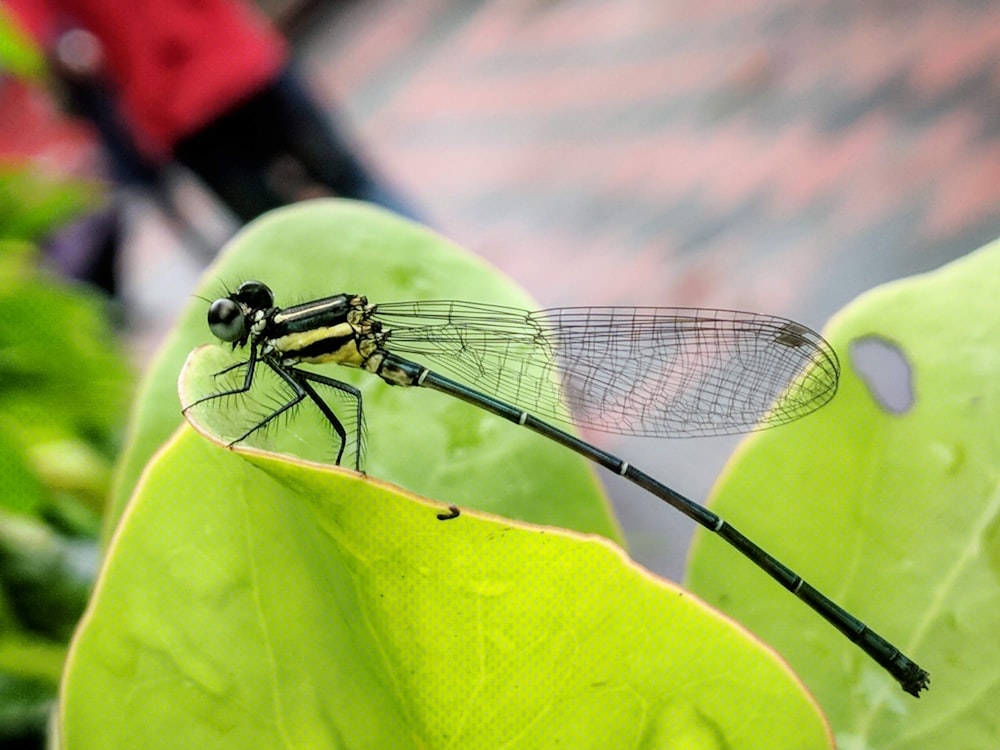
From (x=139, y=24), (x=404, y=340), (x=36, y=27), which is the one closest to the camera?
(x=404, y=340)

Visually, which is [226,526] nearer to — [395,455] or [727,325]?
[395,455]

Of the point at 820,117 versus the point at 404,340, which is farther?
the point at 820,117

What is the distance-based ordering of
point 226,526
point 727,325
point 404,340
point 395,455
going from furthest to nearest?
point 727,325, point 404,340, point 395,455, point 226,526

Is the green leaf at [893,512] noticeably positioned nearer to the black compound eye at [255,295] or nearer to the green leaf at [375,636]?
the green leaf at [375,636]

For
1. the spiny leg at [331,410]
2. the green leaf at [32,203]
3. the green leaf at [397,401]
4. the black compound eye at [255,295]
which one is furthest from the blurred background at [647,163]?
the black compound eye at [255,295]

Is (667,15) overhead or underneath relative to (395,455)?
overhead

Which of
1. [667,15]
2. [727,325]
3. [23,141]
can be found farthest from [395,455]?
[667,15]

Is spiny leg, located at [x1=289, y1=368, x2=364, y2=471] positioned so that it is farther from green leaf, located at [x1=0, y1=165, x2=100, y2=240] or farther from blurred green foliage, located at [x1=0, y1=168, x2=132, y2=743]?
green leaf, located at [x1=0, y1=165, x2=100, y2=240]
